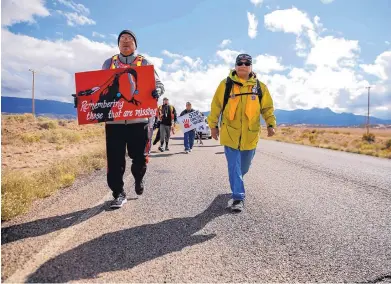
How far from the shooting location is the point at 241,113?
491 cm

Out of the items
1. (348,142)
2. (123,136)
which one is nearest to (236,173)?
(123,136)

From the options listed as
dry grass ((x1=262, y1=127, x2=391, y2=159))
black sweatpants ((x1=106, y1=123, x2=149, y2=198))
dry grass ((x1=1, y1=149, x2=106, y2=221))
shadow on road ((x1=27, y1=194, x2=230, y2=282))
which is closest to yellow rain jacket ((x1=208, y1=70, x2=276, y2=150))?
black sweatpants ((x1=106, y1=123, x2=149, y2=198))

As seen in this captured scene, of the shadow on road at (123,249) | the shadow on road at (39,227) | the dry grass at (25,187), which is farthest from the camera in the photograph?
the dry grass at (25,187)

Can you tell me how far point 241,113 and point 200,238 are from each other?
2003mm

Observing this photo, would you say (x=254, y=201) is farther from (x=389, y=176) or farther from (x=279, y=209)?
(x=389, y=176)

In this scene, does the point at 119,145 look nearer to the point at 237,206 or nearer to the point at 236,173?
the point at 236,173

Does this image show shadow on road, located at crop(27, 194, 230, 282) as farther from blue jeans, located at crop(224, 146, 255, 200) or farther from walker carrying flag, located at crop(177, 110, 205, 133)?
walker carrying flag, located at crop(177, 110, 205, 133)

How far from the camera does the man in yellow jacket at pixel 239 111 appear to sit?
486cm

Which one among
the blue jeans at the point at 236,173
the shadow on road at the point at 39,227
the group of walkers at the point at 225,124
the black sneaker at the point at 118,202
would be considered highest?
the group of walkers at the point at 225,124

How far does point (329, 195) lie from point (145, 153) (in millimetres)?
3458

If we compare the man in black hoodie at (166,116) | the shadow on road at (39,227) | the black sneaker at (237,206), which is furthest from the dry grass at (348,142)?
the shadow on road at (39,227)

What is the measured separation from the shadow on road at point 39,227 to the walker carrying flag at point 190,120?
1031 cm

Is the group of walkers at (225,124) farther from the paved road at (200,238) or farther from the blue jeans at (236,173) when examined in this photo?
the paved road at (200,238)

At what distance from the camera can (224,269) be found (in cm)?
293
